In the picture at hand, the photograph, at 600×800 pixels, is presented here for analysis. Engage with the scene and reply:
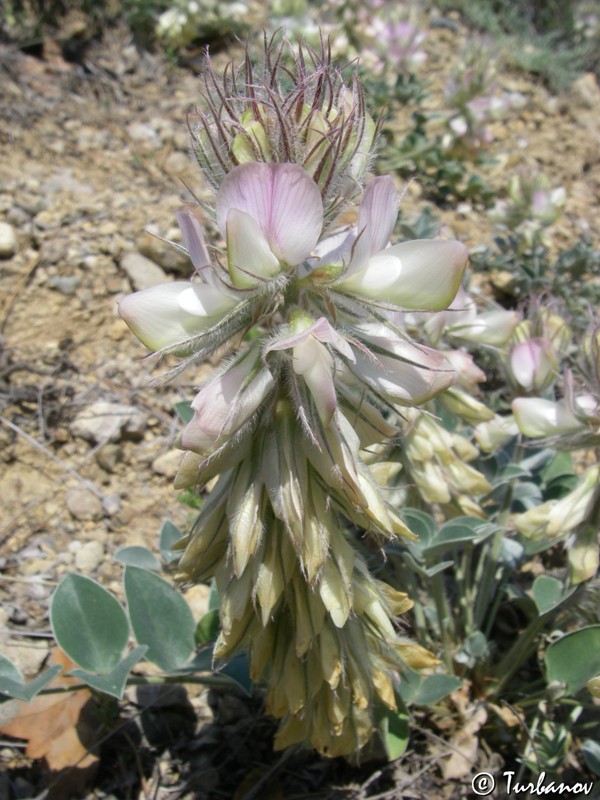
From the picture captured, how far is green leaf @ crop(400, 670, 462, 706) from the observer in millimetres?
2061

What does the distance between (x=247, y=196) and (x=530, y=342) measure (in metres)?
1.37

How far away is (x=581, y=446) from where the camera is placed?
2.05 m

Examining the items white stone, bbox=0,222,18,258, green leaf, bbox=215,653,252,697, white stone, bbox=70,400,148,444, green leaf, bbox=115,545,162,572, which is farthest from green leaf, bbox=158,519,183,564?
white stone, bbox=0,222,18,258

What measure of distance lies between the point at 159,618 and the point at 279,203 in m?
1.35

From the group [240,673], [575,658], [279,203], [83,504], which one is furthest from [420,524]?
[83,504]

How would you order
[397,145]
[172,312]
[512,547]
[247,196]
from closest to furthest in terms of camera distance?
1. [247,196]
2. [172,312]
3. [512,547]
4. [397,145]

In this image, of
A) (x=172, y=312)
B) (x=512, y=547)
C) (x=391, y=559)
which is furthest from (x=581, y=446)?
(x=172, y=312)

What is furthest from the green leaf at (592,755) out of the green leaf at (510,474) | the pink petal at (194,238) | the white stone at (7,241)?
the white stone at (7,241)

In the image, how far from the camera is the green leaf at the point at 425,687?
81.1 inches

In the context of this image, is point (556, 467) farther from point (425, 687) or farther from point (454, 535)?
point (425, 687)

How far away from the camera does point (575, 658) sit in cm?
203

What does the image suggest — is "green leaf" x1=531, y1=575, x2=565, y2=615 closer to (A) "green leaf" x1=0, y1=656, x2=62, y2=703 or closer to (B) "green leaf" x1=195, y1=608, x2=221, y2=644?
(B) "green leaf" x1=195, y1=608, x2=221, y2=644

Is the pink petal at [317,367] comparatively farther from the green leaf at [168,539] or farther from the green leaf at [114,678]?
the green leaf at [168,539]

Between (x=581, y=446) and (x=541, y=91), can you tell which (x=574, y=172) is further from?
(x=581, y=446)
